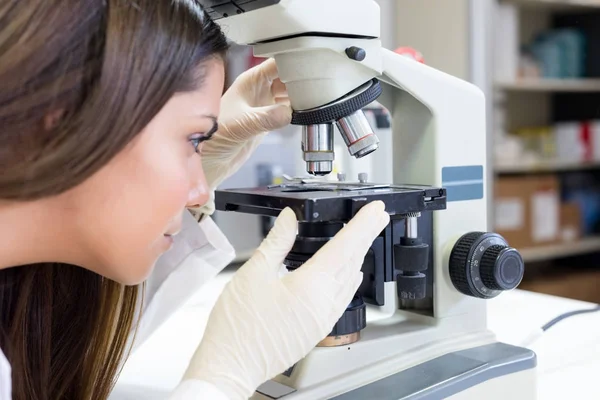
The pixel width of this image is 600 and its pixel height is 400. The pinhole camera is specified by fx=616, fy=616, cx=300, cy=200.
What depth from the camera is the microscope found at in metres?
0.72

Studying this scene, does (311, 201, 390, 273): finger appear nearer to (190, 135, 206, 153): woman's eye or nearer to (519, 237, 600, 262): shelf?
(190, 135, 206, 153): woman's eye

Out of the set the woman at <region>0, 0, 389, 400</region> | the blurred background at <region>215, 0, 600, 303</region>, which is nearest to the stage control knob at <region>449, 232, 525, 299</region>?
the woman at <region>0, 0, 389, 400</region>

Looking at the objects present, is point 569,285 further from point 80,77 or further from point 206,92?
point 80,77

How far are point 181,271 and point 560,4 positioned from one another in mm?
2246

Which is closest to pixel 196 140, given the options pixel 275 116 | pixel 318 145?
pixel 318 145

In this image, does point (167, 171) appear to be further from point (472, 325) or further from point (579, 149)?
point (579, 149)

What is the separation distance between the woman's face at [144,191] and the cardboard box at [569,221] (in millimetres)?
2333

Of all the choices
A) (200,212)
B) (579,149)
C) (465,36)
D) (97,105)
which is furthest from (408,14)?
(97,105)

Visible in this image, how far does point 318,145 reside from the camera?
771mm

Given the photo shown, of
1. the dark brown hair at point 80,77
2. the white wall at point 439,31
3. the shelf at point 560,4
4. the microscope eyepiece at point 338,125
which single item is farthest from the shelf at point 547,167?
the dark brown hair at point 80,77

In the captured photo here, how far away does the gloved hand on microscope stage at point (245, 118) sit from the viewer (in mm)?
988

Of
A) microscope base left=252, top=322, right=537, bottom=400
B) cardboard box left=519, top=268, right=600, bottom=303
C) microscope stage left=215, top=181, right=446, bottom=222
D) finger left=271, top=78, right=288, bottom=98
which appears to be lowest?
cardboard box left=519, top=268, right=600, bottom=303

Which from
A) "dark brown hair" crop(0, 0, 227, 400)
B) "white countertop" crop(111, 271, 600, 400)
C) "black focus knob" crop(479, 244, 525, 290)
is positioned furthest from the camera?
"white countertop" crop(111, 271, 600, 400)

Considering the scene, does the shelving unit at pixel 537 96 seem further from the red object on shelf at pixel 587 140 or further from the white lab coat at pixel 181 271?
the white lab coat at pixel 181 271
